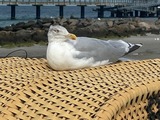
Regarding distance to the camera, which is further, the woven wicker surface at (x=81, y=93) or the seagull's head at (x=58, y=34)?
the seagull's head at (x=58, y=34)

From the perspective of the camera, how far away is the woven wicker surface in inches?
75.3

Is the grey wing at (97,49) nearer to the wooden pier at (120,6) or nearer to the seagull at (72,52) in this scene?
the seagull at (72,52)

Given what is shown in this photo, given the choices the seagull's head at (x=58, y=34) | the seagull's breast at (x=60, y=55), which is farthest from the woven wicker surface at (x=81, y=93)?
the seagull's head at (x=58, y=34)

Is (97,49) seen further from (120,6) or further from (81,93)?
(120,6)

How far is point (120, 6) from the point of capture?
6119 cm

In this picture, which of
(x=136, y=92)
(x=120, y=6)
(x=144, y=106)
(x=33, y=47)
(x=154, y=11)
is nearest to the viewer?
(x=136, y=92)

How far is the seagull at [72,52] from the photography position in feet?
9.04

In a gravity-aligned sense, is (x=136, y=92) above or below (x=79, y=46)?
below

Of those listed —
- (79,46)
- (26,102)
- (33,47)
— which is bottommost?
(33,47)

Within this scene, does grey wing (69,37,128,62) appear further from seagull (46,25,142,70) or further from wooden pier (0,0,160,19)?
wooden pier (0,0,160,19)

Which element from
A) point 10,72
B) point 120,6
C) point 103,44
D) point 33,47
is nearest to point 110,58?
point 103,44

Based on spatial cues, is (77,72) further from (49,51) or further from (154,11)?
(154,11)

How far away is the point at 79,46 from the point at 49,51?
8.3 inches

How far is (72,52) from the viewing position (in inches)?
110
